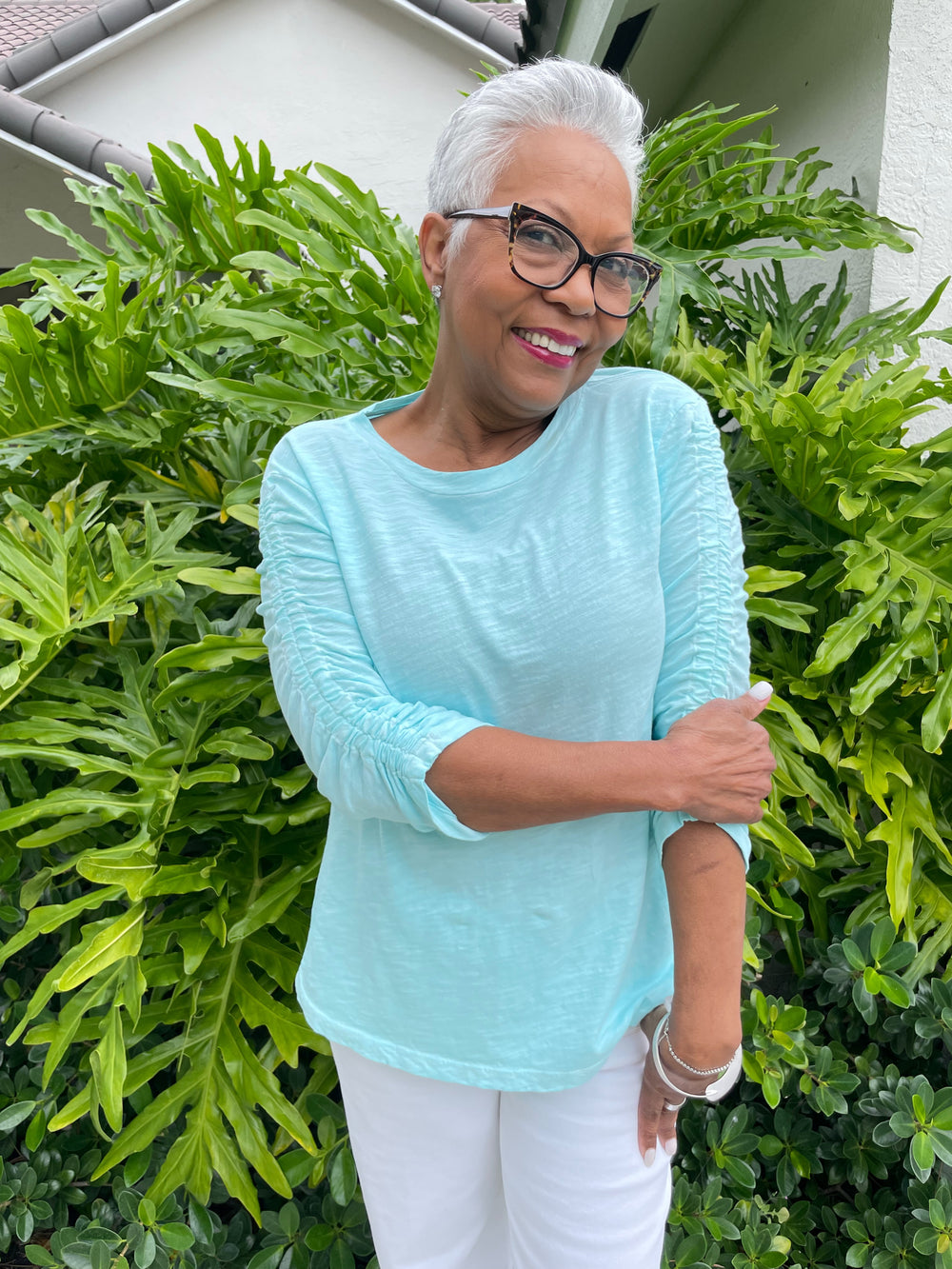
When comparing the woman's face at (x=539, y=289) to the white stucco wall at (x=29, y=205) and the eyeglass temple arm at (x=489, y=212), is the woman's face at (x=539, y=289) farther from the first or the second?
the white stucco wall at (x=29, y=205)

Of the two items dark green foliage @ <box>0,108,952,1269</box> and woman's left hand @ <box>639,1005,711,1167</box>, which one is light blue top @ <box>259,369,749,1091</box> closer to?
woman's left hand @ <box>639,1005,711,1167</box>

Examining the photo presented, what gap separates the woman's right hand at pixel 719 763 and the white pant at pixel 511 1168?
1.06ft

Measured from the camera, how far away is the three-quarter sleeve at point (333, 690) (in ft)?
2.89

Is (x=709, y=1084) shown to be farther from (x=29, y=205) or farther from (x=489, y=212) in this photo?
(x=29, y=205)

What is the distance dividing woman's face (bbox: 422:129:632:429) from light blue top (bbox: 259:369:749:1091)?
0.08 metres

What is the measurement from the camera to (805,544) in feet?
5.83

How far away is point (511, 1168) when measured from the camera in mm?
1044

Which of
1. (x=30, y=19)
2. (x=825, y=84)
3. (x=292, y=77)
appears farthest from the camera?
(x=30, y=19)

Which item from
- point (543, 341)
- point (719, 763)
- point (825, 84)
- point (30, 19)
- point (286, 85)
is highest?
point (825, 84)

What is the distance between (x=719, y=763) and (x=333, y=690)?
1.23 ft

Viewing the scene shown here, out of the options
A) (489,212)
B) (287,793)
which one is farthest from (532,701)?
(287,793)

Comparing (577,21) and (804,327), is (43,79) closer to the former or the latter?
(577,21)

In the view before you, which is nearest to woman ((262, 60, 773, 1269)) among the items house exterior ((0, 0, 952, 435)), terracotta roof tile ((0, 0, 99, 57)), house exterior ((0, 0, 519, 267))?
house exterior ((0, 0, 952, 435))

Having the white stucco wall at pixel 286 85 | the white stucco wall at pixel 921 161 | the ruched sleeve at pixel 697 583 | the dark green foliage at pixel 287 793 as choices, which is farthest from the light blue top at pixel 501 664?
the white stucco wall at pixel 286 85
